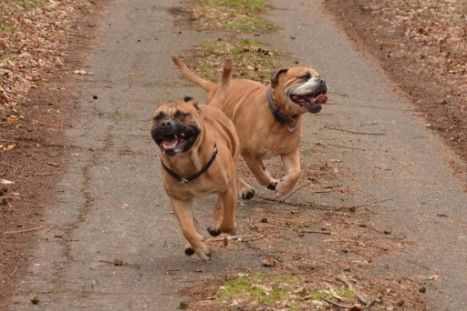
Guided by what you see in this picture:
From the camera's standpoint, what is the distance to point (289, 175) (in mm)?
8695

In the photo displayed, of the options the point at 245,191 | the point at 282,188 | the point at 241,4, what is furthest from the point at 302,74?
the point at 241,4

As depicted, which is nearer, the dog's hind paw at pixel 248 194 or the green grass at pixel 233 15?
the dog's hind paw at pixel 248 194

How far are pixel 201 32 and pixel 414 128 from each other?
6.40 m

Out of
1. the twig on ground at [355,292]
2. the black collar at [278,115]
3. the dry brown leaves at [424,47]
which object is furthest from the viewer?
the dry brown leaves at [424,47]

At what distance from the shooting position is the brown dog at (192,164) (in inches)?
259

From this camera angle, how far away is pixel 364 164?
10.4 meters

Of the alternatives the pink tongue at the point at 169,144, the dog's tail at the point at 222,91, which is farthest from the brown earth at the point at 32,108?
the dog's tail at the point at 222,91

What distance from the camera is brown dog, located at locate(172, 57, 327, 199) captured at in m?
8.52

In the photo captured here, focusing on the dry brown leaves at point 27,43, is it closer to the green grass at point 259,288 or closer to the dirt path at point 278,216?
the dirt path at point 278,216

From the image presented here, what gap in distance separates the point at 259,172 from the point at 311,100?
81 cm

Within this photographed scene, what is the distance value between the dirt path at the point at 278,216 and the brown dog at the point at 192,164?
25 cm

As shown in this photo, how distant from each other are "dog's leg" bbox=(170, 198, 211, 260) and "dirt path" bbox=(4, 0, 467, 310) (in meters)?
0.10

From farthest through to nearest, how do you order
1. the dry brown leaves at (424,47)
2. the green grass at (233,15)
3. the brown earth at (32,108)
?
the green grass at (233,15)
the dry brown leaves at (424,47)
the brown earth at (32,108)

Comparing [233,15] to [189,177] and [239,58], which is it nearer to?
[239,58]
